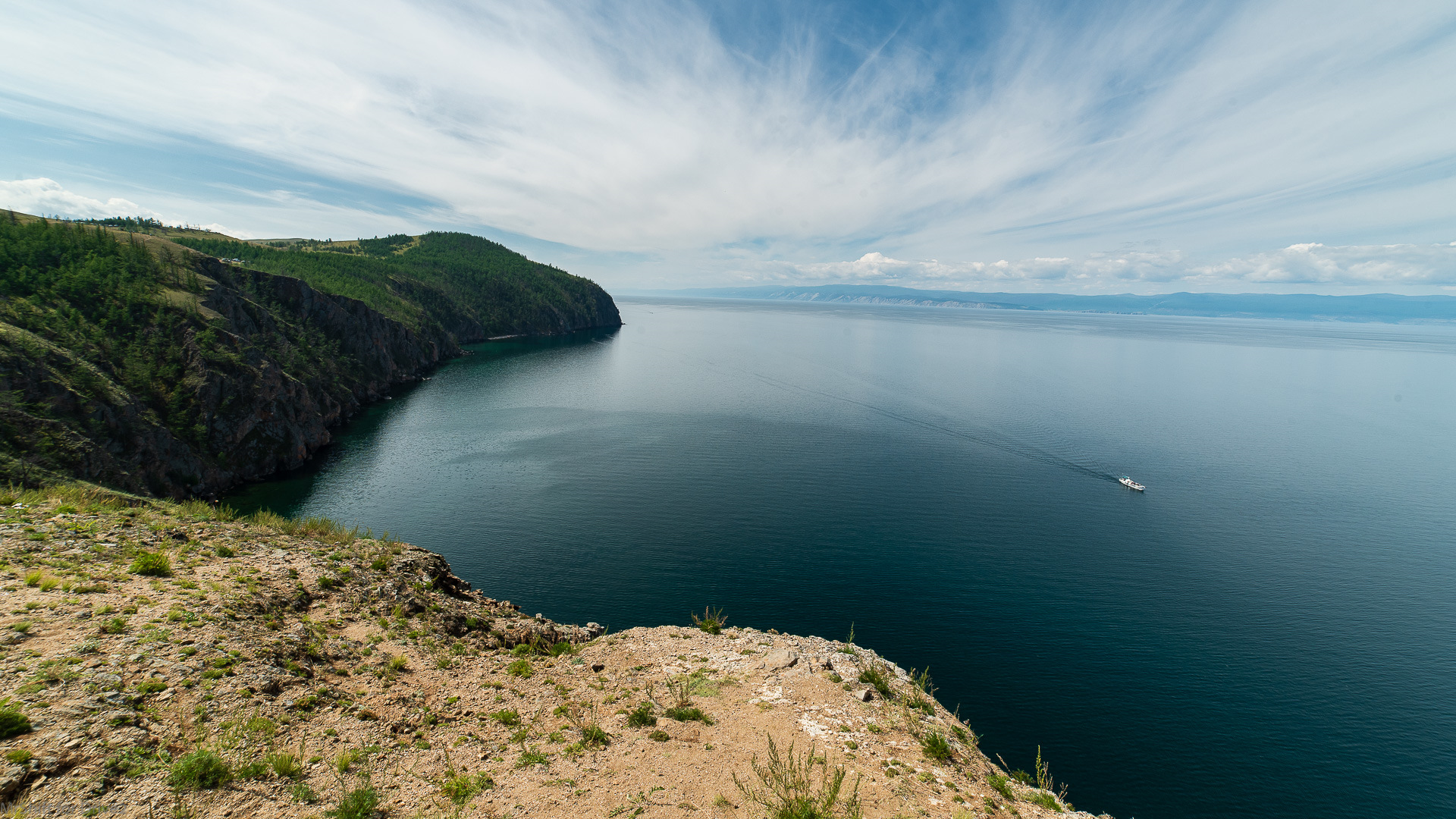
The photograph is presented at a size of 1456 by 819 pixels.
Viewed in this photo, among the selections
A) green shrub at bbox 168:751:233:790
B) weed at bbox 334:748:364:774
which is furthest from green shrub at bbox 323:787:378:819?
green shrub at bbox 168:751:233:790

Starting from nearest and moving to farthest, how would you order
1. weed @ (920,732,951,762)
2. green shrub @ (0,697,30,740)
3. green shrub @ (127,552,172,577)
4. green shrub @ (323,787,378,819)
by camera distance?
green shrub @ (0,697,30,740) → green shrub @ (323,787,378,819) → weed @ (920,732,951,762) → green shrub @ (127,552,172,577)

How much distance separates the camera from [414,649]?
859 inches

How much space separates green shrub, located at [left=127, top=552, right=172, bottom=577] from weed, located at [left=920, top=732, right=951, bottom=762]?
2979 cm

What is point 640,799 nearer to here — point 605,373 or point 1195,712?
point 1195,712

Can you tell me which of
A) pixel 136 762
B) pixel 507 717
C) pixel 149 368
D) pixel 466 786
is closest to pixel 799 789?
pixel 466 786

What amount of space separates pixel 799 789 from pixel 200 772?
14.9 metres

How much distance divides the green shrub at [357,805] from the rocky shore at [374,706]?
0.06 m

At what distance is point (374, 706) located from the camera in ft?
58.1

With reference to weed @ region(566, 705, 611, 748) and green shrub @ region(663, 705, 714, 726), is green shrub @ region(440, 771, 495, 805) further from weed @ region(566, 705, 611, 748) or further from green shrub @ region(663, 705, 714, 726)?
green shrub @ region(663, 705, 714, 726)

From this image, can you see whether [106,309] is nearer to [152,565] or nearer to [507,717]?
[152,565]

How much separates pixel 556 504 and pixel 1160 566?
57923mm

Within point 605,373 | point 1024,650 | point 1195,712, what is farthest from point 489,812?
point 605,373

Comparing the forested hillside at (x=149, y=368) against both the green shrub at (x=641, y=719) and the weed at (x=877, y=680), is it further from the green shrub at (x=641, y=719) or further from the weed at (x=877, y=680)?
the weed at (x=877, y=680)

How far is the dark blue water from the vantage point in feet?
99.8
